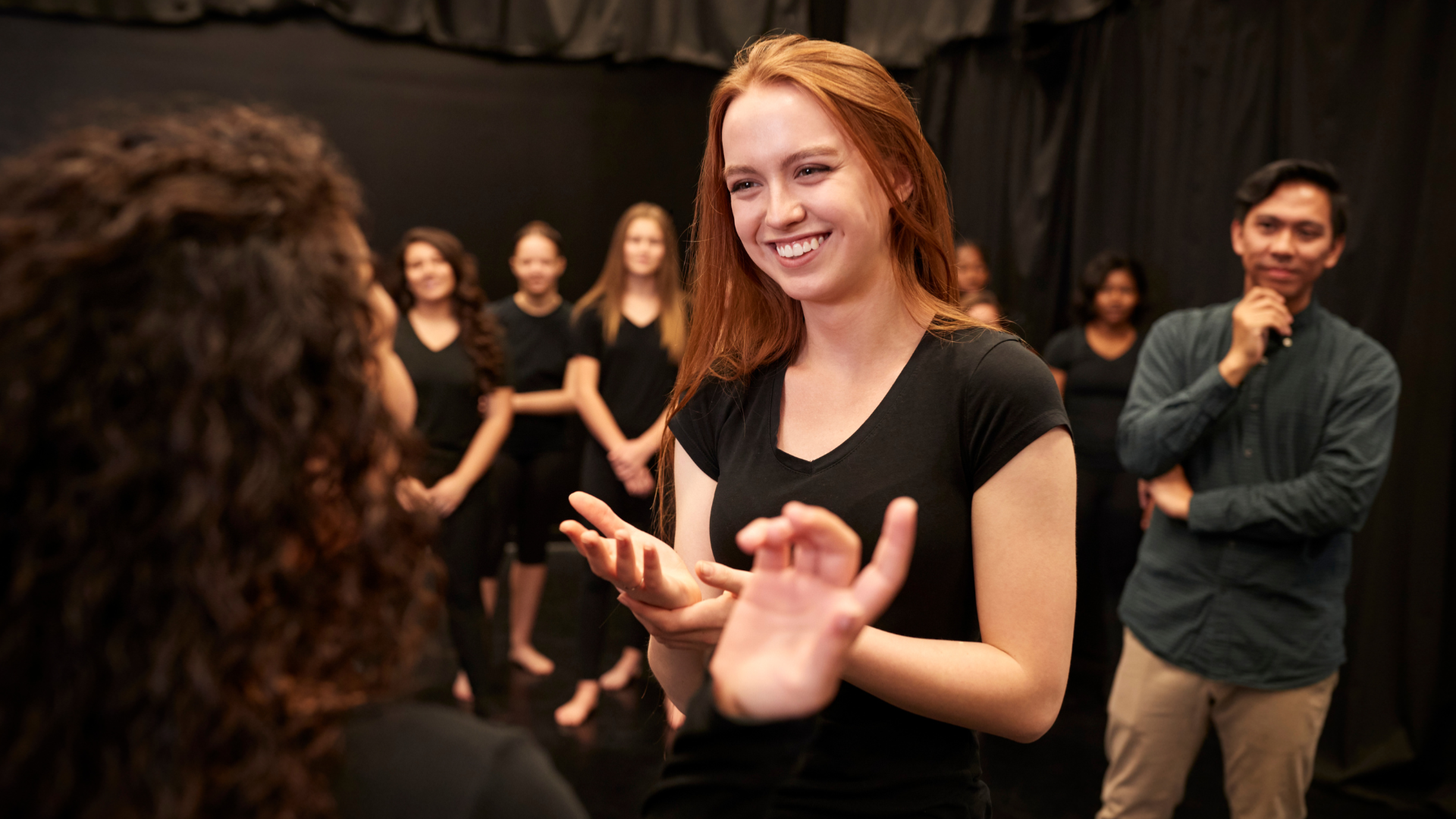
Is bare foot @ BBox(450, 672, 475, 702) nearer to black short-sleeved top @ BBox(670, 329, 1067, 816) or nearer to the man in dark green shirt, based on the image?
the man in dark green shirt

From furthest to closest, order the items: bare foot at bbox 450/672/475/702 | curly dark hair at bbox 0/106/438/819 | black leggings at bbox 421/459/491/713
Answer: bare foot at bbox 450/672/475/702 → black leggings at bbox 421/459/491/713 → curly dark hair at bbox 0/106/438/819

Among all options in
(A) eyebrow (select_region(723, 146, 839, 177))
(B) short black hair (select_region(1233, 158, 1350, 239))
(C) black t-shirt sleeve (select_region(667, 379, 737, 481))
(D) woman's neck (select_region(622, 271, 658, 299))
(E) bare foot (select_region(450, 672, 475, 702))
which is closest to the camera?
(A) eyebrow (select_region(723, 146, 839, 177))

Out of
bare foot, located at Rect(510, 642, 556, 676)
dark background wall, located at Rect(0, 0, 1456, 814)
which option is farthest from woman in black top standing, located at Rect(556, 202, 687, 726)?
dark background wall, located at Rect(0, 0, 1456, 814)

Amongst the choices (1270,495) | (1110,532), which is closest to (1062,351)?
(1110,532)

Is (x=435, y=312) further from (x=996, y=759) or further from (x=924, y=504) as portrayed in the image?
(x=924, y=504)

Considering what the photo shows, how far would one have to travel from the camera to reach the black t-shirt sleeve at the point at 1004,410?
3.37 ft

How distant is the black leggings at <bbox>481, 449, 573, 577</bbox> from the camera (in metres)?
3.72

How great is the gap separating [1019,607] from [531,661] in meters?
3.12

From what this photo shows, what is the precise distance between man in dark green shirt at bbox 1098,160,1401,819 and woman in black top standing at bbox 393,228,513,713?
1.94m

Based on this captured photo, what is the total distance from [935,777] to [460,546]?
2288 millimetres

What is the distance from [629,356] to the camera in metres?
3.53

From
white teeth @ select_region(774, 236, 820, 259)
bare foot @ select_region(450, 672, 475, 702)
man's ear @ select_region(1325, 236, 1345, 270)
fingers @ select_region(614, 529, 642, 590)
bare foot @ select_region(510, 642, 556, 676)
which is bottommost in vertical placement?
bare foot @ select_region(510, 642, 556, 676)

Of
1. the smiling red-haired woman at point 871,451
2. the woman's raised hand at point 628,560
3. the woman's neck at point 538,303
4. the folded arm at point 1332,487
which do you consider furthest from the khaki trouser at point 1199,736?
the woman's neck at point 538,303

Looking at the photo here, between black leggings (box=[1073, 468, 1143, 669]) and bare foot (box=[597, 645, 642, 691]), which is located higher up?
black leggings (box=[1073, 468, 1143, 669])
